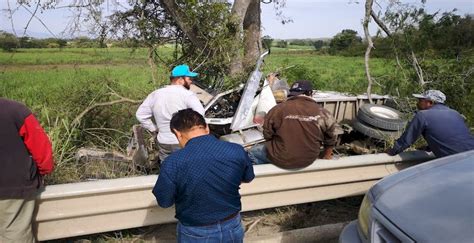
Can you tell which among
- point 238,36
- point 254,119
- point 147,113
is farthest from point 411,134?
point 238,36

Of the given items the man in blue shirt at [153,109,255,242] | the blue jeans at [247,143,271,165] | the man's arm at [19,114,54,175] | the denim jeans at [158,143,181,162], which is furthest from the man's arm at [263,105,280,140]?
the man's arm at [19,114,54,175]

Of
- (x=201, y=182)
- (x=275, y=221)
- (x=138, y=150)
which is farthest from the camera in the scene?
(x=138, y=150)

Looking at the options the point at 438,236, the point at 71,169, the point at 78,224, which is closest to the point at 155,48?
the point at 71,169

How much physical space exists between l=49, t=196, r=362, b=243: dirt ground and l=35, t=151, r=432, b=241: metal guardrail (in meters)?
0.36

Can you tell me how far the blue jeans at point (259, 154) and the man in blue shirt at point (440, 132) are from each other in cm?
140

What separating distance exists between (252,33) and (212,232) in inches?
217

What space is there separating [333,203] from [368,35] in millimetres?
3870

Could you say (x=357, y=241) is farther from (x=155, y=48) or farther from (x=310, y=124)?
(x=155, y=48)

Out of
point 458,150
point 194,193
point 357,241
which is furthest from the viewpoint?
point 458,150

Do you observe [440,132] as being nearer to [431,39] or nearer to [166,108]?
[166,108]

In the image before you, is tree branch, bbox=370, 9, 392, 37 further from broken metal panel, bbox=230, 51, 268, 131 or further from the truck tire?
broken metal panel, bbox=230, 51, 268, 131

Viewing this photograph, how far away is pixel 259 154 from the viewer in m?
4.50

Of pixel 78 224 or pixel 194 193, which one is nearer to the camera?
pixel 194 193

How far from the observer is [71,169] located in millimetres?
4562
